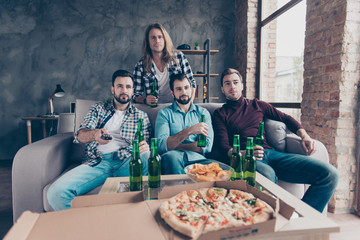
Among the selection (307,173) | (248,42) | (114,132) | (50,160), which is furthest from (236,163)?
(248,42)

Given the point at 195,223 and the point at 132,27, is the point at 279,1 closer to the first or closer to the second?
the point at 132,27

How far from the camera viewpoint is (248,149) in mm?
1110

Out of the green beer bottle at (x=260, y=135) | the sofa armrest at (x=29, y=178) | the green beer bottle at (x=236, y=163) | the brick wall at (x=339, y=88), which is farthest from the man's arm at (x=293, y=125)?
the sofa armrest at (x=29, y=178)

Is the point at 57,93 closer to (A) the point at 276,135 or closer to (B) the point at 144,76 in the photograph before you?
(B) the point at 144,76

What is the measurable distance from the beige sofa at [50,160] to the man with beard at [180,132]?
0.80 feet

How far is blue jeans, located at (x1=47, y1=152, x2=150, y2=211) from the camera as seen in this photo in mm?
1364

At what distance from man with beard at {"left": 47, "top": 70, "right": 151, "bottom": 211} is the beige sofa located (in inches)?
4.7

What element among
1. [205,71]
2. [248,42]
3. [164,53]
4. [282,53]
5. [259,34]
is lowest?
[164,53]

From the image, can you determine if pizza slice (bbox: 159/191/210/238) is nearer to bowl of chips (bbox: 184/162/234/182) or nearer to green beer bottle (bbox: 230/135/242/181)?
bowl of chips (bbox: 184/162/234/182)

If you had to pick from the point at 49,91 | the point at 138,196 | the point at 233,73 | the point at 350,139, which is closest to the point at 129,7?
the point at 49,91

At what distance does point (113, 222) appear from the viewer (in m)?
0.68

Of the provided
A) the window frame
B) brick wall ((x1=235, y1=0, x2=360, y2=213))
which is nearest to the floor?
brick wall ((x1=235, y1=0, x2=360, y2=213))

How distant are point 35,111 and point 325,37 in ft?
14.5

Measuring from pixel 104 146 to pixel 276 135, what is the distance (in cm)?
132
